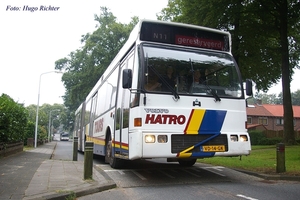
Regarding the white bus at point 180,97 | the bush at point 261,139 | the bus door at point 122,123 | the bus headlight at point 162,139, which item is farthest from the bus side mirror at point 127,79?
the bush at point 261,139

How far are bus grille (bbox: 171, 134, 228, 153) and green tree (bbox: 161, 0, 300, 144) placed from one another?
14.0 meters

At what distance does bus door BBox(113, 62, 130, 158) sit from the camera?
7.89 metres

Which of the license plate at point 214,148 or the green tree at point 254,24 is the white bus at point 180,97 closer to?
the license plate at point 214,148

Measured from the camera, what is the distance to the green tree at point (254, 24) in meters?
20.4

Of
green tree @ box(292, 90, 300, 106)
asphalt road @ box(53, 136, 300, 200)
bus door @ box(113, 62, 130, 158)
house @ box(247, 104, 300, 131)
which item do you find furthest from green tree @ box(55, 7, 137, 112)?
green tree @ box(292, 90, 300, 106)

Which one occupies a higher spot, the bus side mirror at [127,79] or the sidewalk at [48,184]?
the bus side mirror at [127,79]

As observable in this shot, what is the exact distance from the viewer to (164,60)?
7.60 m

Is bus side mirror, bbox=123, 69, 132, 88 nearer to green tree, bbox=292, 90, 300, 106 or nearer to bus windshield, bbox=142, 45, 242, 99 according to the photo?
bus windshield, bbox=142, 45, 242, 99

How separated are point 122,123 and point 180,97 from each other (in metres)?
1.79

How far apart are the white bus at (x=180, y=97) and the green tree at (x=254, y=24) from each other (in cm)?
1258

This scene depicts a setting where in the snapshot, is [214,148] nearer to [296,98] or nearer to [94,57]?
[94,57]

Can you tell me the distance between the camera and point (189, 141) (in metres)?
7.27

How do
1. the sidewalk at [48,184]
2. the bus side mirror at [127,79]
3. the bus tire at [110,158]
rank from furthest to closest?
the bus tire at [110,158]
the bus side mirror at [127,79]
the sidewalk at [48,184]

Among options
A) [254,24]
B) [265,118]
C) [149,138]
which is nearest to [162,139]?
[149,138]
